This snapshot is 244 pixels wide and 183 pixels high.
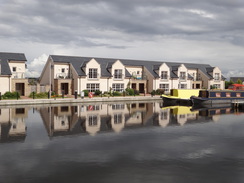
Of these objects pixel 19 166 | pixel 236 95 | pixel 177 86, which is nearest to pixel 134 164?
pixel 19 166

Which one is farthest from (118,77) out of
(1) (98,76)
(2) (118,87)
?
(1) (98,76)

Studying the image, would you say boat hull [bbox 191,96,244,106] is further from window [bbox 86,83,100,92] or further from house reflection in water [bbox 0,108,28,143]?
house reflection in water [bbox 0,108,28,143]

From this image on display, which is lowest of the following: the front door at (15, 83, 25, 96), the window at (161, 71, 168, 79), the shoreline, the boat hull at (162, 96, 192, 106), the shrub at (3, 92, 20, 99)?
the boat hull at (162, 96, 192, 106)

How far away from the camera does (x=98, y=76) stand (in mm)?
46406

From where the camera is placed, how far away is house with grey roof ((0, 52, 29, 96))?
39312 millimetres

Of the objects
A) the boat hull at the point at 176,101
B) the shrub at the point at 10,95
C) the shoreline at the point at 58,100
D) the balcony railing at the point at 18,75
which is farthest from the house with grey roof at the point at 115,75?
the boat hull at the point at 176,101

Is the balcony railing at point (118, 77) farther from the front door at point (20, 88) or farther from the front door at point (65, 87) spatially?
the front door at point (20, 88)

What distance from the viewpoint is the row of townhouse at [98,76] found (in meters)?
42.2

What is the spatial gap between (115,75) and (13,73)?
1805 centimetres

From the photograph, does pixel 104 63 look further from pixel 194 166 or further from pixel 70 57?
pixel 194 166

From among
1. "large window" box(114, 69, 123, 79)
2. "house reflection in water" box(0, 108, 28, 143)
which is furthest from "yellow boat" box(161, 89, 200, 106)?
"house reflection in water" box(0, 108, 28, 143)

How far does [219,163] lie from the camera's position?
1012 cm

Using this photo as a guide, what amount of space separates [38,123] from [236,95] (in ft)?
104

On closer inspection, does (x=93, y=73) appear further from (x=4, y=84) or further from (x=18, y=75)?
(x=4, y=84)
